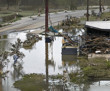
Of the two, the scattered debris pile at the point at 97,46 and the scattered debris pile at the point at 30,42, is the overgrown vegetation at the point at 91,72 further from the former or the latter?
the scattered debris pile at the point at 30,42

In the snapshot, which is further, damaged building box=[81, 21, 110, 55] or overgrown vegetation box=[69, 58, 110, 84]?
damaged building box=[81, 21, 110, 55]

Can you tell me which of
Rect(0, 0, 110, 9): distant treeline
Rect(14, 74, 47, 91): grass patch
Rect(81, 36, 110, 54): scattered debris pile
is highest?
Rect(0, 0, 110, 9): distant treeline

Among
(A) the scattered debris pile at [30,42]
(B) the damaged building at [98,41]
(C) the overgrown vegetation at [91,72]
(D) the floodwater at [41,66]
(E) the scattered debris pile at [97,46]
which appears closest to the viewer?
(D) the floodwater at [41,66]

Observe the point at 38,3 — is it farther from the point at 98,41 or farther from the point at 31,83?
the point at 31,83

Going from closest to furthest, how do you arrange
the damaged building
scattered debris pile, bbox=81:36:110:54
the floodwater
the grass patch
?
1. the grass patch
2. the floodwater
3. scattered debris pile, bbox=81:36:110:54
4. the damaged building

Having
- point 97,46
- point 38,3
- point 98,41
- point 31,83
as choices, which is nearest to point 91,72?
point 31,83

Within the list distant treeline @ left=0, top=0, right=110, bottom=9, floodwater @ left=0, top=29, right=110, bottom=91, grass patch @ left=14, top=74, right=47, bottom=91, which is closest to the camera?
grass patch @ left=14, top=74, right=47, bottom=91

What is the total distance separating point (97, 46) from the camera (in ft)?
88.8

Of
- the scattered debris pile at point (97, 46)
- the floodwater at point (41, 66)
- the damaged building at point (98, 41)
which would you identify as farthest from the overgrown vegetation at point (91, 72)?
the damaged building at point (98, 41)

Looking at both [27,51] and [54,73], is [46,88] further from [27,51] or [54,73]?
[27,51]

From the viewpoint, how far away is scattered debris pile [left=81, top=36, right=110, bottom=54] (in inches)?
1045

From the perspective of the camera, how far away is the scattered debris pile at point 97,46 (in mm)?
26547

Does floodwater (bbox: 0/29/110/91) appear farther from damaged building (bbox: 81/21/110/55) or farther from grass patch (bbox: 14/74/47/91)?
damaged building (bbox: 81/21/110/55)

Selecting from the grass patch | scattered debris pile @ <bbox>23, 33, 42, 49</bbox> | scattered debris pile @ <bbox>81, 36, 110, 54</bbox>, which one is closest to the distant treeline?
scattered debris pile @ <bbox>23, 33, 42, 49</bbox>
